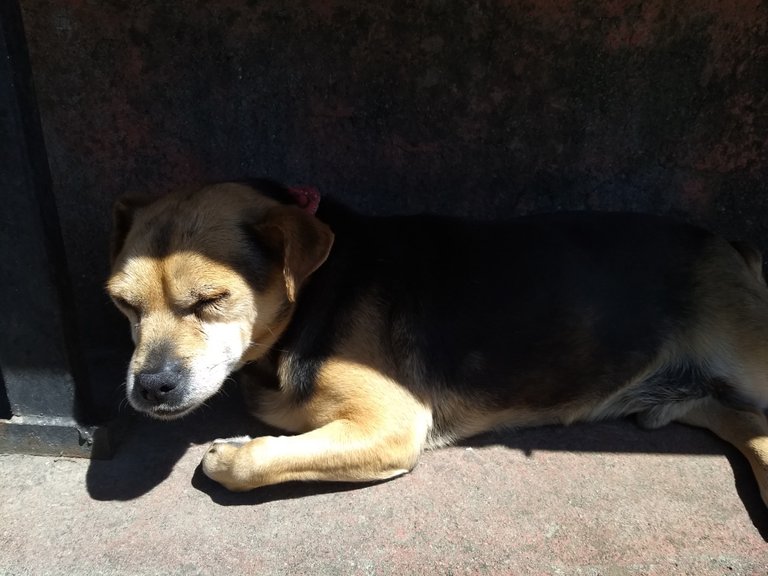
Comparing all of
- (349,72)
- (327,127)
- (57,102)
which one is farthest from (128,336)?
(349,72)

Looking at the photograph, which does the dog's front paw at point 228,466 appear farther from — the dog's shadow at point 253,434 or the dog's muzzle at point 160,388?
the dog's muzzle at point 160,388

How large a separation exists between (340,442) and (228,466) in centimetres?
55

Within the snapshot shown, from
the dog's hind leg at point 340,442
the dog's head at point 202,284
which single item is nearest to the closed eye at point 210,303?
the dog's head at point 202,284

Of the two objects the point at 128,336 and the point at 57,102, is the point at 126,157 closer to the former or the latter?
the point at 57,102

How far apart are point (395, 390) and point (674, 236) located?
1.89 meters

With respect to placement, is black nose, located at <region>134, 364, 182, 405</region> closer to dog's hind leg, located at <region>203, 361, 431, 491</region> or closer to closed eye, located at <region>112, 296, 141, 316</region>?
closed eye, located at <region>112, 296, 141, 316</region>

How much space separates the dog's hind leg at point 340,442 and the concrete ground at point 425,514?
0.54 ft

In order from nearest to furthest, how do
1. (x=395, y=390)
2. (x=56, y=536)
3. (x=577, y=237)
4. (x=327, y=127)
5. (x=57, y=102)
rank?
(x=56, y=536)
(x=395, y=390)
(x=577, y=237)
(x=57, y=102)
(x=327, y=127)

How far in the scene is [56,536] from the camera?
9.76 feet

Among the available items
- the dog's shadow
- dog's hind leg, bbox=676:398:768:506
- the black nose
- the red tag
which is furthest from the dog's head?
dog's hind leg, bbox=676:398:768:506

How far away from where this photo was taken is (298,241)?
10.0 feet

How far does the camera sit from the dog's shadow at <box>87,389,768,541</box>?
3238 mm

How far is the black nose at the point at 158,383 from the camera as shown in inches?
112

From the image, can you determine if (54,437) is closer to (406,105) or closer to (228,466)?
(228,466)
